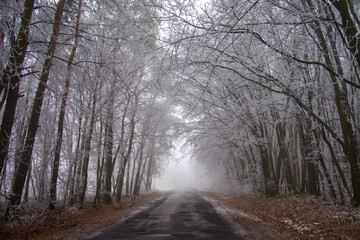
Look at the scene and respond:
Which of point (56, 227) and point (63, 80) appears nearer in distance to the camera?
point (56, 227)

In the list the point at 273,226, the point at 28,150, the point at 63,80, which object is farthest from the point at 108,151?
the point at 273,226

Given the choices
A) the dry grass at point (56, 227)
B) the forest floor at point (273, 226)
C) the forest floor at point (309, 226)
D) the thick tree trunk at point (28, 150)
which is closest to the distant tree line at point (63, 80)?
the thick tree trunk at point (28, 150)

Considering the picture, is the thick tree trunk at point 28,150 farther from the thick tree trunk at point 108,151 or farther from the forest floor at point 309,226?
the forest floor at point 309,226

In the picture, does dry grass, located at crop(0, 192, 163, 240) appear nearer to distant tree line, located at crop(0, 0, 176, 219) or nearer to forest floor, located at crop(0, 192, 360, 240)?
forest floor, located at crop(0, 192, 360, 240)

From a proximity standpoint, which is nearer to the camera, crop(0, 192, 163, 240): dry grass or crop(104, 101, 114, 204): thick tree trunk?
crop(0, 192, 163, 240): dry grass

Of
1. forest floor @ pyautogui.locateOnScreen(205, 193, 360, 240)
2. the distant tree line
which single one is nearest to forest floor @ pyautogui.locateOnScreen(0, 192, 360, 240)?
forest floor @ pyautogui.locateOnScreen(205, 193, 360, 240)

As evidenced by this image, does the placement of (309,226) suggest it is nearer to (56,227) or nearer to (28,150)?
(56,227)

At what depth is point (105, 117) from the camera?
1099 cm

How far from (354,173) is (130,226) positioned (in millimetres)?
5546

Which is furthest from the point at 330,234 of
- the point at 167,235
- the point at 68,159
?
the point at 68,159

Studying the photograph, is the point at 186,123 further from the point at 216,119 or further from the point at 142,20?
the point at 142,20

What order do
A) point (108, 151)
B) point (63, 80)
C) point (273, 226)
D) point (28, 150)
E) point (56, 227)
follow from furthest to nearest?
point (108, 151) → point (63, 80) → point (28, 150) → point (56, 227) → point (273, 226)

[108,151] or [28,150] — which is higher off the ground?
[108,151]

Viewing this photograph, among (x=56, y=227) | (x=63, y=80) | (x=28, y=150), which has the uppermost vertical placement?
(x=63, y=80)
